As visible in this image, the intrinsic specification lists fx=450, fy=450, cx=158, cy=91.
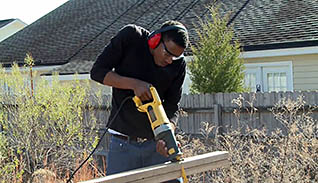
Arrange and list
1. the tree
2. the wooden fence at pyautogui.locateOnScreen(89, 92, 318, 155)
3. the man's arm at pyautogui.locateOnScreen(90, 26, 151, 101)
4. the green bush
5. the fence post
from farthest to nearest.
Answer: the tree
the fence post
the wooden fence at pyautogui.locateOnScreen(89, 92, 318, 155)
the green bush
the man's arm at pyautogui.locateOnScreen(90, 26, 151, 101)

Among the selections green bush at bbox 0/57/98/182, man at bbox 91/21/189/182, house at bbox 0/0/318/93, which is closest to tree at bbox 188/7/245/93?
house at bbox 0/0/318/93

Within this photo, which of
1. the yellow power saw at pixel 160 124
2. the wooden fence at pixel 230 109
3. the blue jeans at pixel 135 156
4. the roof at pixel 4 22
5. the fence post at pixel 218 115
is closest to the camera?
the yellow power saw at pixel 160 124

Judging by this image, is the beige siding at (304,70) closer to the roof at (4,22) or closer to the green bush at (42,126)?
the green bush at (42,126)

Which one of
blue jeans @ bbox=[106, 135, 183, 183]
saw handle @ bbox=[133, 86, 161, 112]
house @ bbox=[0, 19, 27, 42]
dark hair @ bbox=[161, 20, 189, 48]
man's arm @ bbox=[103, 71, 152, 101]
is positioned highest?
house @ bbox=[0, 19, 27, 42]

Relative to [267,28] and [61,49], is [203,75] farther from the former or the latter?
[61,49]

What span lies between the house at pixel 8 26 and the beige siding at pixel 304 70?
20053 mm

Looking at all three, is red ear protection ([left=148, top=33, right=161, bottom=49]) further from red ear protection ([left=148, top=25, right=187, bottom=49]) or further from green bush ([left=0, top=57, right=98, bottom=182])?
green bush ([left=0, top=57, right=98, bottom=182])

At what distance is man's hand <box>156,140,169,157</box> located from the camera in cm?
274

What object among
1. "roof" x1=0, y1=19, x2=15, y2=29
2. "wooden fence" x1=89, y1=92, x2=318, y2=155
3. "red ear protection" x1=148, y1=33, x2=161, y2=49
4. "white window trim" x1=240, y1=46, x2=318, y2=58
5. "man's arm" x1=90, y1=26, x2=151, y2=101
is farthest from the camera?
"roof" x1=0, y1=19, x2=15, y2=29

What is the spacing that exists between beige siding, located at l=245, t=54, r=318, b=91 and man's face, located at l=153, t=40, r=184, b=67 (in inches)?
292

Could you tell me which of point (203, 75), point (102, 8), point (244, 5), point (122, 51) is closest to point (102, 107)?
point (203, 75)

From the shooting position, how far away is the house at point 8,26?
1032 inches

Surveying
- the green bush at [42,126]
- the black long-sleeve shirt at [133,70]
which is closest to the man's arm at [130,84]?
the black long-sleeve shirt at [133,70]

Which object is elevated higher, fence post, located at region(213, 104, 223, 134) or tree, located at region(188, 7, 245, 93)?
tree, located at region(188, 7, 245, 93)
